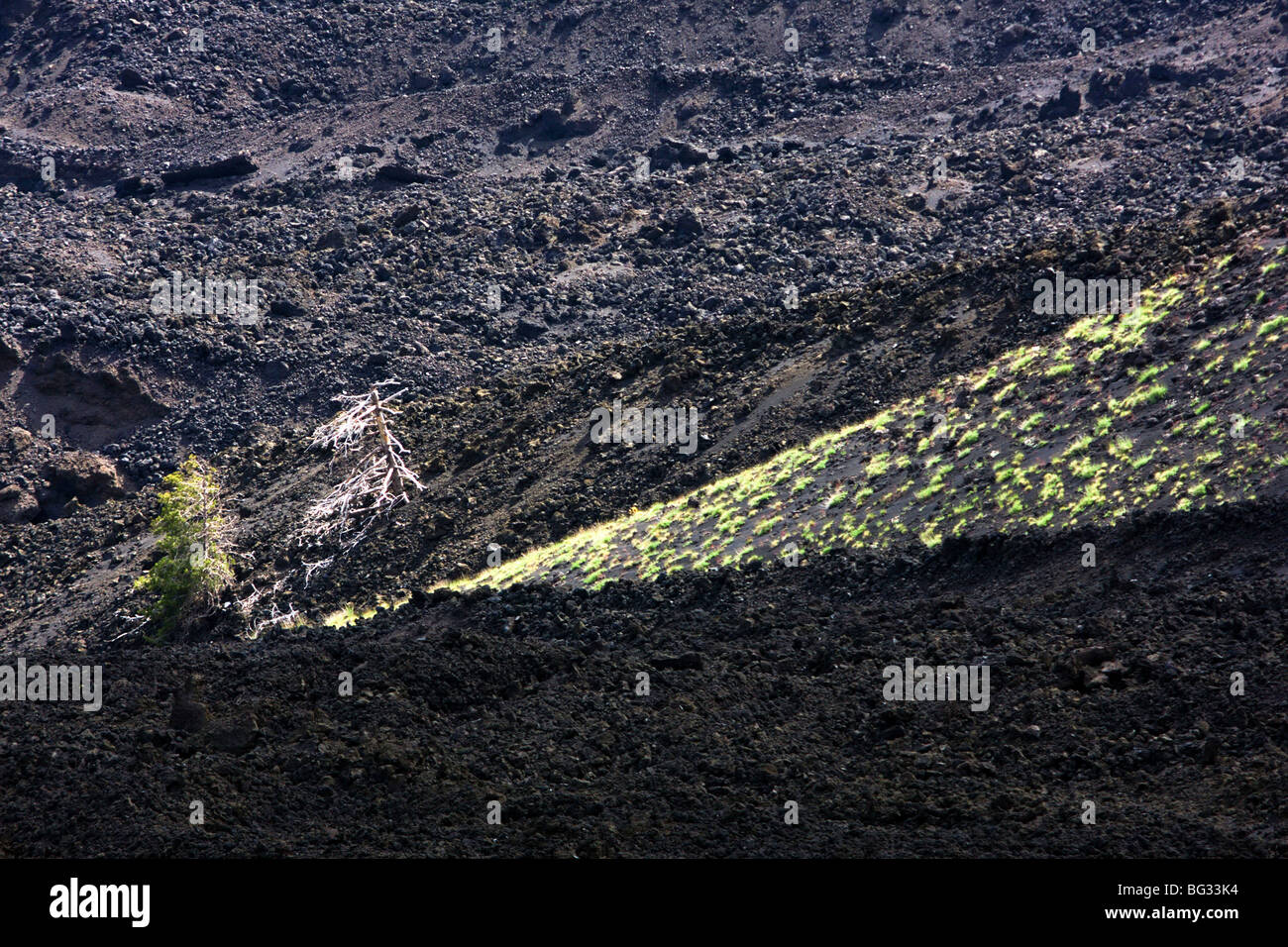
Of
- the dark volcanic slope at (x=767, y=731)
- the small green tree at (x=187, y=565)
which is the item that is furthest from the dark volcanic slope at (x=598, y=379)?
the small green tree at (x=187, y=565)

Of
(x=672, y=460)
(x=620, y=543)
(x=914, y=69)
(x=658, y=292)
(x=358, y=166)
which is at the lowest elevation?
(x=620, y=543)

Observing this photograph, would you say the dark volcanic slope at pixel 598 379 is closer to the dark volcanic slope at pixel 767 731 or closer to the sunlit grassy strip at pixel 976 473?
the dark volcanic slope at pixel 767 731

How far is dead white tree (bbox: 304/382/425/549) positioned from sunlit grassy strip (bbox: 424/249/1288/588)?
4401 mm

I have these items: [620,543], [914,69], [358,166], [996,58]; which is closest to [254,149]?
[358,166]

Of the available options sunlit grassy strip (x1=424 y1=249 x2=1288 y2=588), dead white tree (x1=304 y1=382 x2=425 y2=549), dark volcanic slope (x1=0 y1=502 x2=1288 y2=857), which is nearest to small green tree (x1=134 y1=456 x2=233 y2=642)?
dead white tree (x1=304 y1=382 x2=425 y2=549)

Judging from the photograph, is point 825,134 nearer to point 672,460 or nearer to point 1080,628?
point 672,460

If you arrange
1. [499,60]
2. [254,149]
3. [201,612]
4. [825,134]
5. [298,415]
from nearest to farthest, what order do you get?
[201,612] → [298,415] → [825,134] → [254,149] → [499,60]

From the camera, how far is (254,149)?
50.9m

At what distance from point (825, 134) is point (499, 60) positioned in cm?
1613

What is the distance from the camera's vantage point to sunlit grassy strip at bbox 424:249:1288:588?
65.3 feet

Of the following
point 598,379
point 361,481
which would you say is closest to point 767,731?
point 361,481

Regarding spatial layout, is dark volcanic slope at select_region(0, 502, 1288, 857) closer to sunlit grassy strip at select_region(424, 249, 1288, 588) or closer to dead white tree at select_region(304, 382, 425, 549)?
sunlit grassy strip at select_region(424, 249, 1288, 588)

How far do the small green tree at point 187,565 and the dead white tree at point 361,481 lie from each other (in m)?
2.22

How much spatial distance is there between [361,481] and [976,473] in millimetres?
13599
